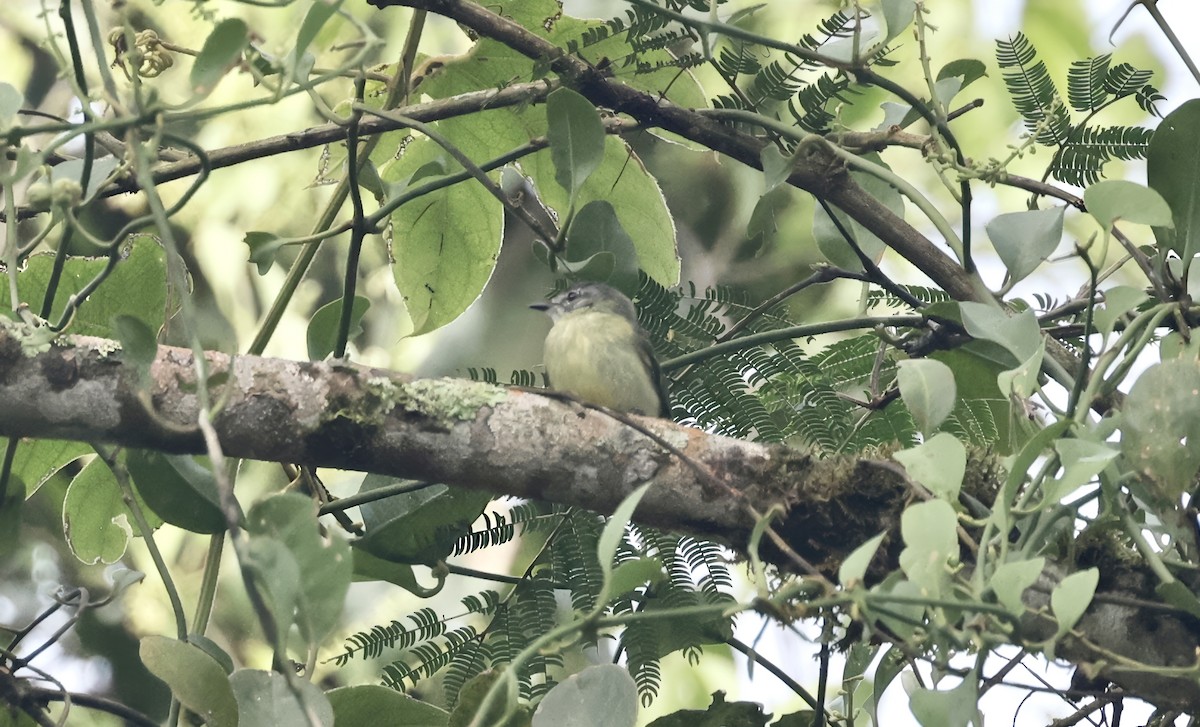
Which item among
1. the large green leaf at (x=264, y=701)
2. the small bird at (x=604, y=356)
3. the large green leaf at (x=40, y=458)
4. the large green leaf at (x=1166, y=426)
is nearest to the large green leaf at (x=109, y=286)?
the large green leaf at (x=40, y=458)

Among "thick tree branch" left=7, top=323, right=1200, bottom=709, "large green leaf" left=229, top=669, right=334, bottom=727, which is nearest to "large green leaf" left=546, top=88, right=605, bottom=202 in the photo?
"thick tree branch" left=7, top=323, right=1200, bottom=709

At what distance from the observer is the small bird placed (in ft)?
8.95

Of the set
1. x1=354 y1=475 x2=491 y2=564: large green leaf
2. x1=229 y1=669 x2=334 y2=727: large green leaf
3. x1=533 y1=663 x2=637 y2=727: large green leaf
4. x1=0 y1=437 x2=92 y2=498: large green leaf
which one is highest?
x1=0 y1=437 x2=92 y2=498: large green leaf

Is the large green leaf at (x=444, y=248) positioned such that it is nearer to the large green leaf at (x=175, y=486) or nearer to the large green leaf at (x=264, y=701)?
the large green leaf at (x=175, y=486)

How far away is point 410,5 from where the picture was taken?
214 cm

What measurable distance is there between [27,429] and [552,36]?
137cm

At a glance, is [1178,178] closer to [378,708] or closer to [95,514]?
[378,708]

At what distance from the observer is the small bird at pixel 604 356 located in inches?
107

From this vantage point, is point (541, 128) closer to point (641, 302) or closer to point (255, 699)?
point (641, 302)

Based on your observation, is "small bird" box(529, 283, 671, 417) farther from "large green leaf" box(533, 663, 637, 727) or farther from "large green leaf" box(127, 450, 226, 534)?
"large green leaf" box(533, 663, 637, 727)

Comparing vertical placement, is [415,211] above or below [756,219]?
above

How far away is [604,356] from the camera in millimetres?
2887

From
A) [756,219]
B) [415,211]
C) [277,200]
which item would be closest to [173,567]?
[277,200]

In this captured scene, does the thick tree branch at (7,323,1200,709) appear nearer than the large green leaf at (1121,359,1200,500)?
No
